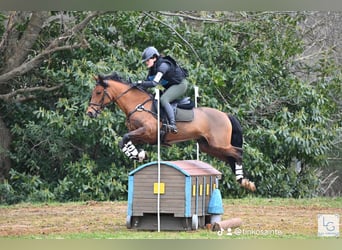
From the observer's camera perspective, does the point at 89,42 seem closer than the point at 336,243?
No

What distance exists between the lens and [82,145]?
9375 mm

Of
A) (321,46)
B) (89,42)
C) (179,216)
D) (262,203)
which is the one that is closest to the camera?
(179,216)

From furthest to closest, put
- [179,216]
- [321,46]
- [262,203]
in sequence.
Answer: [321,46] → [262,203] → [179,216]

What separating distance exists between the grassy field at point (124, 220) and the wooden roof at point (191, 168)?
1.52ft

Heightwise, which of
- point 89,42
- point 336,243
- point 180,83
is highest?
point 89,42

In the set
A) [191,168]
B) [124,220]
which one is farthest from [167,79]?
[124,220]

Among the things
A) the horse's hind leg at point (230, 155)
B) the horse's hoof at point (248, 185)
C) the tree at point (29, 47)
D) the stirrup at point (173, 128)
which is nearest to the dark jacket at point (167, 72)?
the stirrup at point (173, 128)

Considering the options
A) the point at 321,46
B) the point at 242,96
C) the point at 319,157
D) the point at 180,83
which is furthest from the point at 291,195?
the point at 180,83

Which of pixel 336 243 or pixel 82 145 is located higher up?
pixel 82 145

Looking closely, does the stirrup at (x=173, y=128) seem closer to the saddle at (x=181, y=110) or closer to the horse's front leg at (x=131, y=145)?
the saddle at (x=181, y=110)

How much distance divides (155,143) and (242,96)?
1.96 m

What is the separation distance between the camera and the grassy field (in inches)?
292

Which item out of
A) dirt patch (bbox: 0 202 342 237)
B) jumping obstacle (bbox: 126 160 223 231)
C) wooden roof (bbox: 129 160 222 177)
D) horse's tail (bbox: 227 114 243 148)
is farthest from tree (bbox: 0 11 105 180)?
jumping obstacle (bbox: 126 160 223 231)

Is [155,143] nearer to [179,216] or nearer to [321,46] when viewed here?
[179,216]
